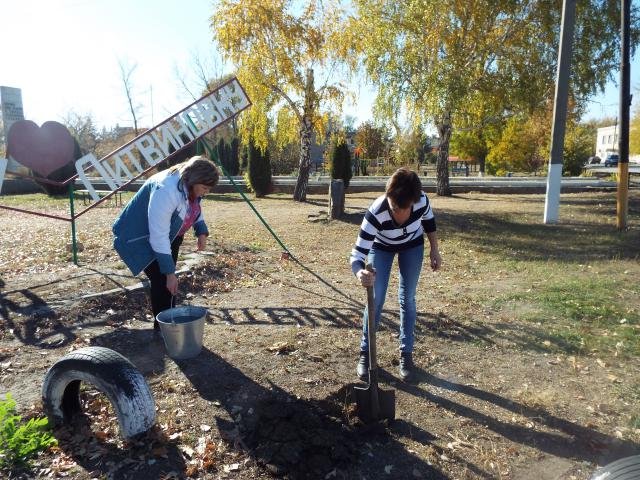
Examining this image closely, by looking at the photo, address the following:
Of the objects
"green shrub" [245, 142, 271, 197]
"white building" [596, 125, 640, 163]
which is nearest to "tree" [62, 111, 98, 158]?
"green shrub" [245, 142, 271, 197]

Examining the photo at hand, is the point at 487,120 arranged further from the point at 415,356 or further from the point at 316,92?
the point at 415,356

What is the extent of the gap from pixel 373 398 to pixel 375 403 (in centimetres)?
4

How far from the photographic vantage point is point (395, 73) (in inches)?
568

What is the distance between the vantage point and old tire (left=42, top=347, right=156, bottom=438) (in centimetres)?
277

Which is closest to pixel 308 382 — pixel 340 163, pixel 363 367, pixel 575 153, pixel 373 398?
pixel 363 367

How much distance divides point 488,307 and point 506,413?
235 cm

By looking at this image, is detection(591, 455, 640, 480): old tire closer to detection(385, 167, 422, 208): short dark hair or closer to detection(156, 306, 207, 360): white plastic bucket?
detection(385, 167, 422, 208): short dark hair

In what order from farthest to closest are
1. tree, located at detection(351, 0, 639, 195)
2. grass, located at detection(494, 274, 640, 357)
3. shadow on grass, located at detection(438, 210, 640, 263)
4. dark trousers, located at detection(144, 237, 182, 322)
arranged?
tree, located at detection(351, 0, 639, 195) < shadow on grass, located at detection(438, 210, 640, 263) < grass, located at detection(494, 274, 640, 357) < dark trousers, located at detection(144, 237, 182, 322)

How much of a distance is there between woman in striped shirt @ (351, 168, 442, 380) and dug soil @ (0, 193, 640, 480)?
47 cm

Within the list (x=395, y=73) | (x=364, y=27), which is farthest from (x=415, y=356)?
(x=364, y=27)

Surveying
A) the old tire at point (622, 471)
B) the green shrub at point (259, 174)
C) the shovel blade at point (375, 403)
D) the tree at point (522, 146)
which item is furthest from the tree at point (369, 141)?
the old tire at point (622, 471)

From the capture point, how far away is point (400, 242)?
11.2 ft

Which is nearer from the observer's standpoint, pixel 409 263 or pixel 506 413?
pixel 506 413

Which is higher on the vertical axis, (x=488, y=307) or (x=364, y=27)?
(x=364, y=27)
